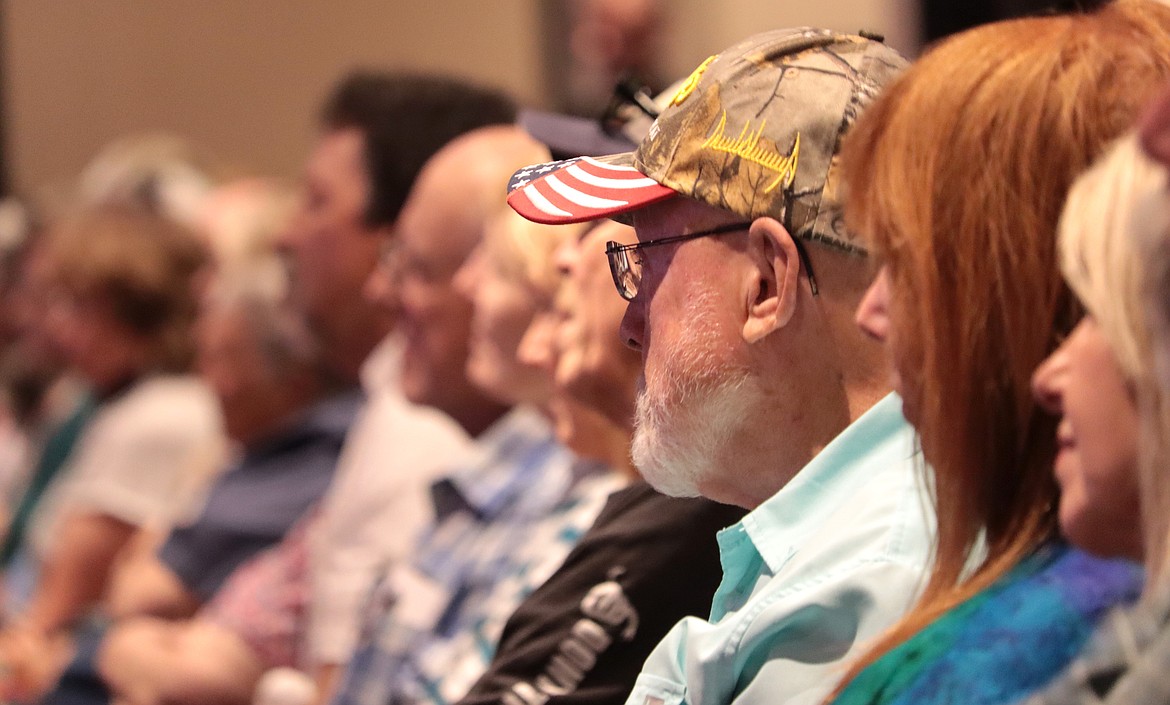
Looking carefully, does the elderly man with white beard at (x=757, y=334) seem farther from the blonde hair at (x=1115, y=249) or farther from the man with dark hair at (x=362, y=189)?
the man with dark hair at (x=362, y=189)

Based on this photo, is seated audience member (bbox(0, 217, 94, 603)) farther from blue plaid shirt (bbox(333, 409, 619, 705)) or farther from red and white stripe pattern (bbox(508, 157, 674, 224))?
red and white stripe pattern (bbox(508, 157, 674, 224))

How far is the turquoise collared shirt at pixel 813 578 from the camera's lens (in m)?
1.10

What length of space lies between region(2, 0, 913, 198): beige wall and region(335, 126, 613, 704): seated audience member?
2979mm

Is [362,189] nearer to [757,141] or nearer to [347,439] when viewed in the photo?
[347,439]

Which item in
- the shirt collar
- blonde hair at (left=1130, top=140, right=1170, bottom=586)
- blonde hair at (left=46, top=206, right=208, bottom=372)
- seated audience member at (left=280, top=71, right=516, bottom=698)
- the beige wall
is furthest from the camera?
the beige wall

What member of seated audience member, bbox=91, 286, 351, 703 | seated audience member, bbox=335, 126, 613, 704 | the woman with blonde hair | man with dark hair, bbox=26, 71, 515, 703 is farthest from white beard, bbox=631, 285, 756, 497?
seated audience member, bbox=91, 286, 351, 703

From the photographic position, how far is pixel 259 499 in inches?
115

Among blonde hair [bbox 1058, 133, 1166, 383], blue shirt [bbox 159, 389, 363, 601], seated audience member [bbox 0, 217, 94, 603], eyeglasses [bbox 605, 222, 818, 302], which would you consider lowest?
seated audience member [bbox 0, 217, 94, 603]

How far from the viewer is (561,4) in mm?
5383

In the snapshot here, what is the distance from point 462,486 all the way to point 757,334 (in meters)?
1.10

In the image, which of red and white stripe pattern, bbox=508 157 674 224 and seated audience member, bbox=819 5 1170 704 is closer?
seated audience member, bbox=819 5 1170 704

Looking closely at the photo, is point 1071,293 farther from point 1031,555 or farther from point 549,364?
point 549,364

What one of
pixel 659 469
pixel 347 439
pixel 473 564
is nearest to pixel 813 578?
pixel 659 469

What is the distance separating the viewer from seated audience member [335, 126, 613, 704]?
2.01m
